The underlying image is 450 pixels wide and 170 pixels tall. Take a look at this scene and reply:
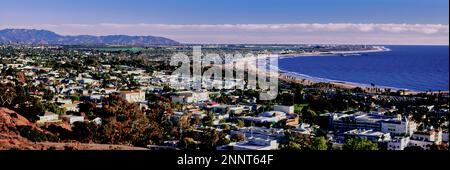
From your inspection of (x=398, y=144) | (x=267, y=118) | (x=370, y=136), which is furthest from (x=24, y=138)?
(x=267, y=118)

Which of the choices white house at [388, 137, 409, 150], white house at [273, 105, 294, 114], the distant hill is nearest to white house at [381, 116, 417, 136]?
white house at [388, 137, 409, 150]

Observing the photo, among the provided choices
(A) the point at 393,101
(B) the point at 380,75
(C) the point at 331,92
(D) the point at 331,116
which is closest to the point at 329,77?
(B) the point at 380,75

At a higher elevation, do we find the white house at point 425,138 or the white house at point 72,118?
the white house at point 72,118

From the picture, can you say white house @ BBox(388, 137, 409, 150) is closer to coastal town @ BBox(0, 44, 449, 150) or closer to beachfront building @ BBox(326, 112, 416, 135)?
coastal town @ BBox(0, 44, 449, 150)

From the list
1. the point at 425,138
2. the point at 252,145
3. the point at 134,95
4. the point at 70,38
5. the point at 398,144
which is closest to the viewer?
the point at 252,145

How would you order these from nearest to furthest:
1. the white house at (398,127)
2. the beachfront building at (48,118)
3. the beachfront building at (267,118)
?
the beachfront building at (48,118) < the white house at (398,127) < the beachfront building at (267,118)

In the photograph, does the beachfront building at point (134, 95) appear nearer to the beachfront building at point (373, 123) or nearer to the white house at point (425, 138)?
the beachfront building at point (373, 123)

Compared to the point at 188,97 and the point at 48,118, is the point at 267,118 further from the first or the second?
the point at 48,118

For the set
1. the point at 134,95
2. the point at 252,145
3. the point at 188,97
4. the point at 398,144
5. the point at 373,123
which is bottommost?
the point at 373,123

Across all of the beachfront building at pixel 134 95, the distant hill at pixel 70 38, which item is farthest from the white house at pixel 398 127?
the distant hill at pixel 70 38
